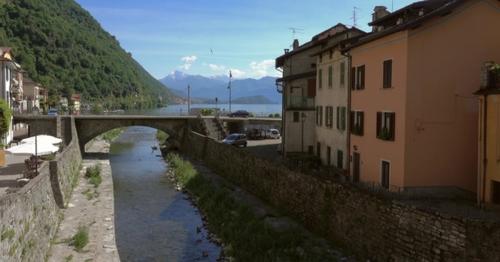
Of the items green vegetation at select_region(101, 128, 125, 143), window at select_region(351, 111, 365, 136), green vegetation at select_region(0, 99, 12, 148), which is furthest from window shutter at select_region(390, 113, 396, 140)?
green vegetation at select_region(101, 128, 125, 143)

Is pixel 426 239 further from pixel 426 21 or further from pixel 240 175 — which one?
pixel 240 175

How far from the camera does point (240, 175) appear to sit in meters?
37.9

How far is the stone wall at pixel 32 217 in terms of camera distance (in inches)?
596

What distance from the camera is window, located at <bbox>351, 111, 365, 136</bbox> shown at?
2792cm

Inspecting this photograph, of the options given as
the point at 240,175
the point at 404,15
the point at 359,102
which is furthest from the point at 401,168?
the point at 240,175

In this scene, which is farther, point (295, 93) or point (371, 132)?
point (295, 93)

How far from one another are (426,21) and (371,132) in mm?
6582

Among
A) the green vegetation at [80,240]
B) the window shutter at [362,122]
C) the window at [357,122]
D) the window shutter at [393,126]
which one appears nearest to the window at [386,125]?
the window shutter at [393,126]

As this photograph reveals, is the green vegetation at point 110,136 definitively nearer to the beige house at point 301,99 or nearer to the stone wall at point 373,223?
the beige house at point 301,99

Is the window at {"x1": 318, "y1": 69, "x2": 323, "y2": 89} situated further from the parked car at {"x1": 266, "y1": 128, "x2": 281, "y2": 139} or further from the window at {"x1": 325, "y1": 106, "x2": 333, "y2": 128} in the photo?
the parked car at {"x1": 266, "y1": 128, "x2": 281, "y2": 139}

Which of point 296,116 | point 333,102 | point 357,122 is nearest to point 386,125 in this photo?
point 357,122

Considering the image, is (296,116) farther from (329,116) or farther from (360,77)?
(360,77)

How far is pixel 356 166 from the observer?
2908cm

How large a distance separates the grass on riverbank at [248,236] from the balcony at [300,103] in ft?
34.0
